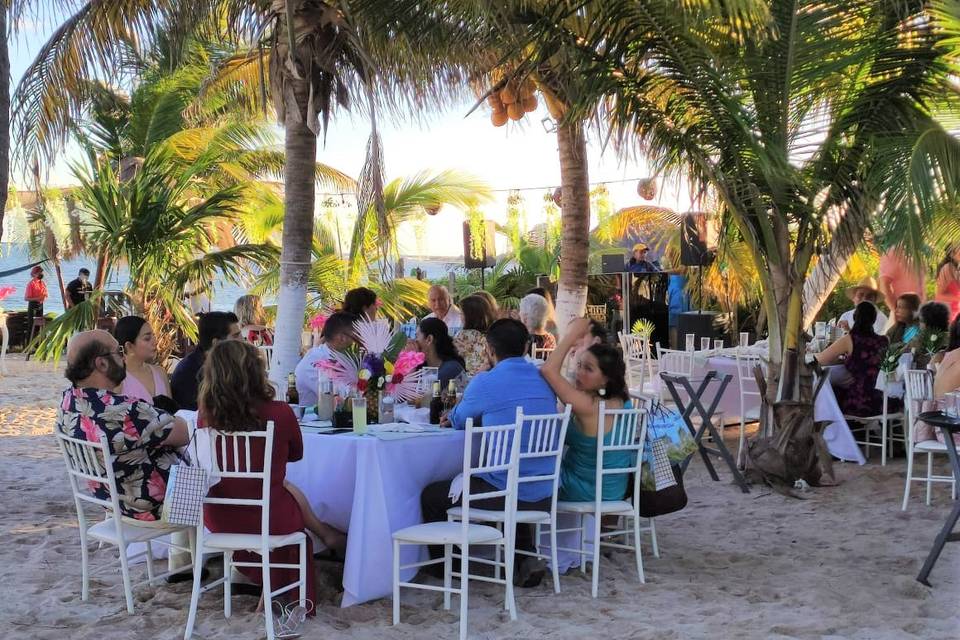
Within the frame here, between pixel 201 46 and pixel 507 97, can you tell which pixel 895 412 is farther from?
pixel 201 46

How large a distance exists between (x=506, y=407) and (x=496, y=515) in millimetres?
480

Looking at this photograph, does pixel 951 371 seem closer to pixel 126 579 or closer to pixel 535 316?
pixel 535 316

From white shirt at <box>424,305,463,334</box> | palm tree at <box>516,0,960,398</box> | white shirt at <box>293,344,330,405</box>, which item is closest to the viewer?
white shirt at <box>293,344,330,405</box>

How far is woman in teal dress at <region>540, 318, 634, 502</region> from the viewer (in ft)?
15.8

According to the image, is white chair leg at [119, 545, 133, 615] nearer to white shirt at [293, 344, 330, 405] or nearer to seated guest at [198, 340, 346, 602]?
seated guest at [198, 340, 346, 602]

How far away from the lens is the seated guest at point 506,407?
4547 mm

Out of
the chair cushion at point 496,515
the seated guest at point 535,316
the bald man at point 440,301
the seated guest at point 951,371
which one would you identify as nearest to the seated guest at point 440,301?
the bald man at point 440,301

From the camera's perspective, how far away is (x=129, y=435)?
4246 mm

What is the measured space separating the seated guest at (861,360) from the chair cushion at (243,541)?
5.19 m

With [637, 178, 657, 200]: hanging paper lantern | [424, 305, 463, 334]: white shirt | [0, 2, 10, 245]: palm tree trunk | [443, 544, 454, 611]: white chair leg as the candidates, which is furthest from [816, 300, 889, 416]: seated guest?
[637, 178, 657, 200]: hanging paper lantern

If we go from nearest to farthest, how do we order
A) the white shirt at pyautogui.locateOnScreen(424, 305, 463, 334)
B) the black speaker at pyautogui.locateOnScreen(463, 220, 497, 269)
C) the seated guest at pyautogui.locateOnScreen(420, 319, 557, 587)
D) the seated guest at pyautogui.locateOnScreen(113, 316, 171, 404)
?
the seated guest at pyautogui.locateOnScreen(420, 319, 557, 587) < the seated guest at pyautogui.locateOnScreen(113, 316, 171, 404) < the white shirt at pyautogui.locateOnScreen(424, 305, 463, 334) < the black speaker at pyautogui.locateOnScreen(463, 220, 497, 269)

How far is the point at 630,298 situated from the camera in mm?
17125

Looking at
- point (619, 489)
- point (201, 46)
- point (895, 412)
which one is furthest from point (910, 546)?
point (201, 46)

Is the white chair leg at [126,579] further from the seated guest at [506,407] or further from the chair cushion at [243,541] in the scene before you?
the seated guest at [506,407]
